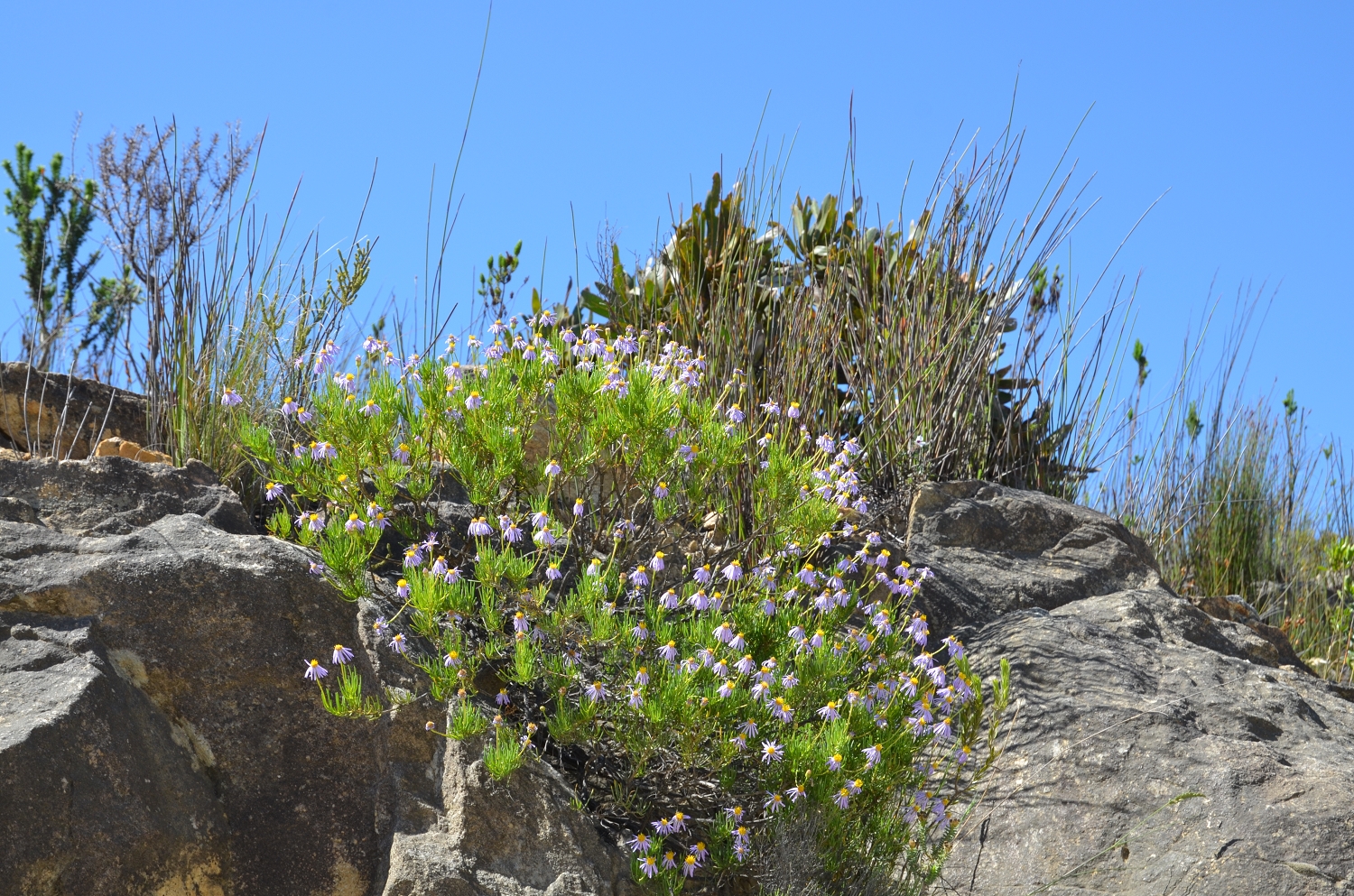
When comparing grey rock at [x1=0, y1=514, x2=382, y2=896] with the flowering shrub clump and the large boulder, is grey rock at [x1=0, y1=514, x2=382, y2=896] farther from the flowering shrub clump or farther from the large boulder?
the large boulder

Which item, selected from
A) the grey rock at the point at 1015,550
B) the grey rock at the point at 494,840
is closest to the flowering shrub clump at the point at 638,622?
the grey rock at the point at 494,840

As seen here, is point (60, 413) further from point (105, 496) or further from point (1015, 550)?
point (1015, 550)

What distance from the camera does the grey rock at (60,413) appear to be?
4.07 m

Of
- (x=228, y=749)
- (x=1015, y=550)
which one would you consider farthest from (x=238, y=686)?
(x=1015, y=550)

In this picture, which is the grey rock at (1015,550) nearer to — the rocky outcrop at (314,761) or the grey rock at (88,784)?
the rocky outcrop at (314,761)

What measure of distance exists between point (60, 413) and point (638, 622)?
2.66m

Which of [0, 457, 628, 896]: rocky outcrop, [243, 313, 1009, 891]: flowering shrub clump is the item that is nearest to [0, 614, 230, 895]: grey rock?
[0, 457, 628, 896]: rocky outcrop

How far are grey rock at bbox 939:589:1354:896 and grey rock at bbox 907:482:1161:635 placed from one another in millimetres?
263

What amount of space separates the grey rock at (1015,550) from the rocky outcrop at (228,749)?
1.90 metres

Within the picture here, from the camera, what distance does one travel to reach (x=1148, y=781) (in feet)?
10.5

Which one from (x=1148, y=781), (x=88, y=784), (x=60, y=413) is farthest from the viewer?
(x=60, y=413)

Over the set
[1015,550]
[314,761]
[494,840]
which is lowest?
[494,840]

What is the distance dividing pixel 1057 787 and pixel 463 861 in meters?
1.77

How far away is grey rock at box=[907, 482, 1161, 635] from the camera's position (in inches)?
159
